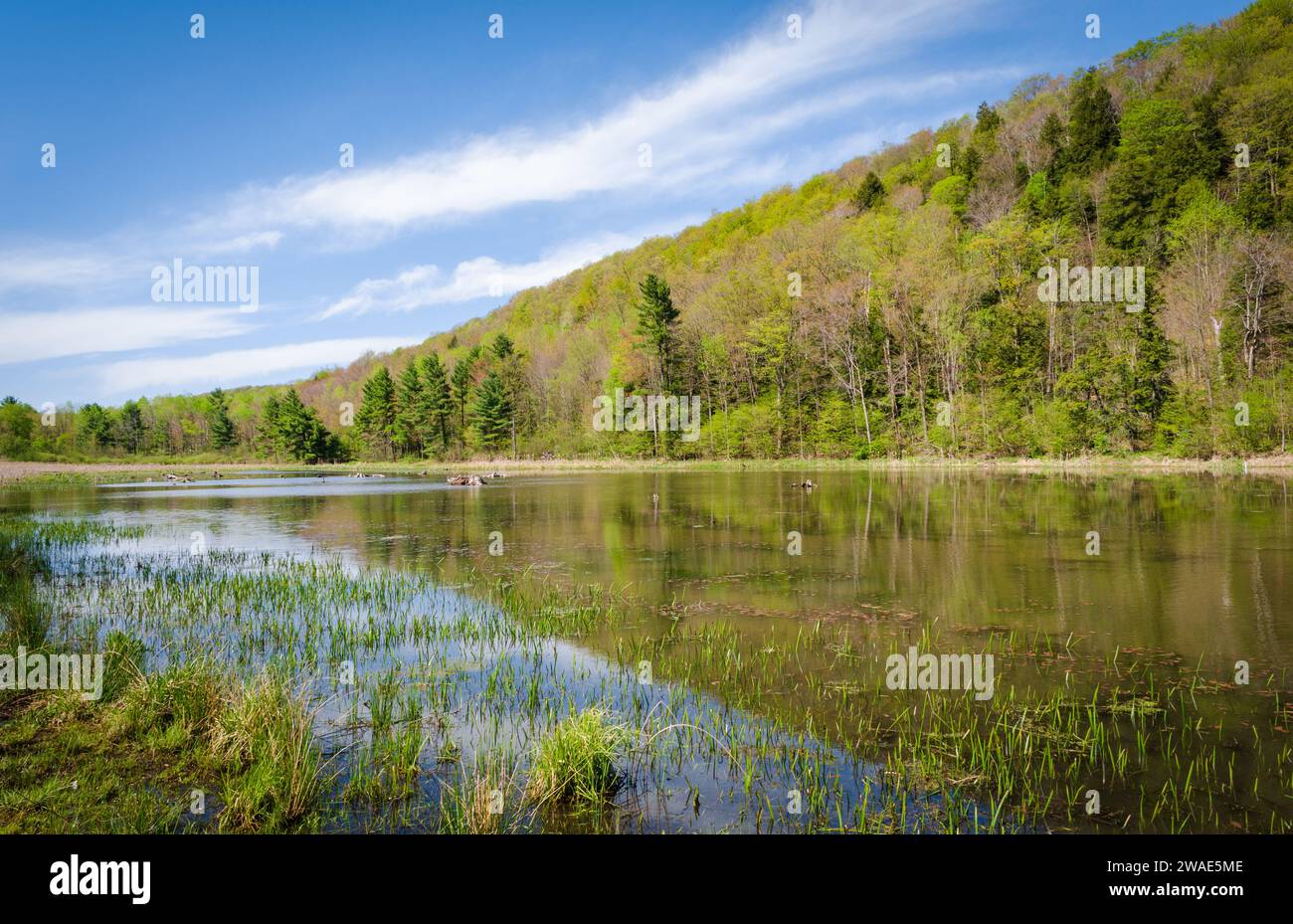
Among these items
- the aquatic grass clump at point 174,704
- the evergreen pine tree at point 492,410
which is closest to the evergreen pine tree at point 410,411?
the evergreen pine tree at point 492,410

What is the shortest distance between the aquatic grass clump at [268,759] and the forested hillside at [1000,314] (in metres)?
47.4

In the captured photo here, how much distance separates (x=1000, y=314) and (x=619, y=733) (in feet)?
181

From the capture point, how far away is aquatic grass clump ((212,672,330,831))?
460 centimetres

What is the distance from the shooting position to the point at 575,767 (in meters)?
4.96

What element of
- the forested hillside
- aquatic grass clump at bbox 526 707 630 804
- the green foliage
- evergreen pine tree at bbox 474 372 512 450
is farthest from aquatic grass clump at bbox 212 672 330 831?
the green foliage

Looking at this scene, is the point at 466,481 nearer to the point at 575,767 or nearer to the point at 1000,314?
the point at 1000,314

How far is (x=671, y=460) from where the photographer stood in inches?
2539

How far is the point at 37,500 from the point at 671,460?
44.8 meters

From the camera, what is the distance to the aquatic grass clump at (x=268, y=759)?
4.60m

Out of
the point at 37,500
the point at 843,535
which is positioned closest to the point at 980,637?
the point at 843,535

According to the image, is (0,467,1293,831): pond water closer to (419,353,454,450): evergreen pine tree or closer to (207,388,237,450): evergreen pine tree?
(419,353,454,450): evergreen pine tree

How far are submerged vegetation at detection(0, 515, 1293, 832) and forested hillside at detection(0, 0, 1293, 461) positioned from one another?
41.4 m
